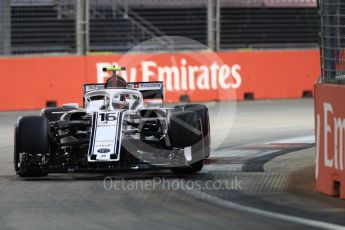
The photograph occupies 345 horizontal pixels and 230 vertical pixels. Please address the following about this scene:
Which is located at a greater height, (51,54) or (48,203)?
(51,54)

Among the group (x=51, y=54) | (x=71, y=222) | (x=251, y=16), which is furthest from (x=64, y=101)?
(x=71, y=222)

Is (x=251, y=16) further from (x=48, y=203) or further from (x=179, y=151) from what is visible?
(x=48, y=203)

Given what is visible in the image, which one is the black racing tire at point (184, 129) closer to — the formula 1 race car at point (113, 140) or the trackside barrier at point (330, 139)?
the formula 1 race car at point (113, 140)

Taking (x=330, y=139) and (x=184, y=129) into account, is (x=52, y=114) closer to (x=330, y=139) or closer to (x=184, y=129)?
(x=184, y=129)

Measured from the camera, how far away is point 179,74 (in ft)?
81.7

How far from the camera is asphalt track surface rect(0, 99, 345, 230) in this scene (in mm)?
9109

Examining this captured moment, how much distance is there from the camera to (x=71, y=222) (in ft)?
30.1

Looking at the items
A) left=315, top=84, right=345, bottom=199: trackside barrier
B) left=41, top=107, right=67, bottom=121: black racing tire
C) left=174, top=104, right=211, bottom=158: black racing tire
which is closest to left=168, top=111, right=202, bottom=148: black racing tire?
left=174, top=104, right=211, bottom=158: black racing tire

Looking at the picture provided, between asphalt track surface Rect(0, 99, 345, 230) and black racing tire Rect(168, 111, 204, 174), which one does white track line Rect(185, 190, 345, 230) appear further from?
black racing tire Rect(168, 111, 204, 174)

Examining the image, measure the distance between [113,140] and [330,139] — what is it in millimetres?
2824

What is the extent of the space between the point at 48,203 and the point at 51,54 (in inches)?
540

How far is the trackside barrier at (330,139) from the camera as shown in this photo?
10.6 m

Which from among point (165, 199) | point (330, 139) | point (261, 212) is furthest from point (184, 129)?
point (261, 212)

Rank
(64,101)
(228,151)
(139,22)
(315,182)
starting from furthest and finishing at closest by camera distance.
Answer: (139,22)
(64,101)
(228,151)
(315,182)
